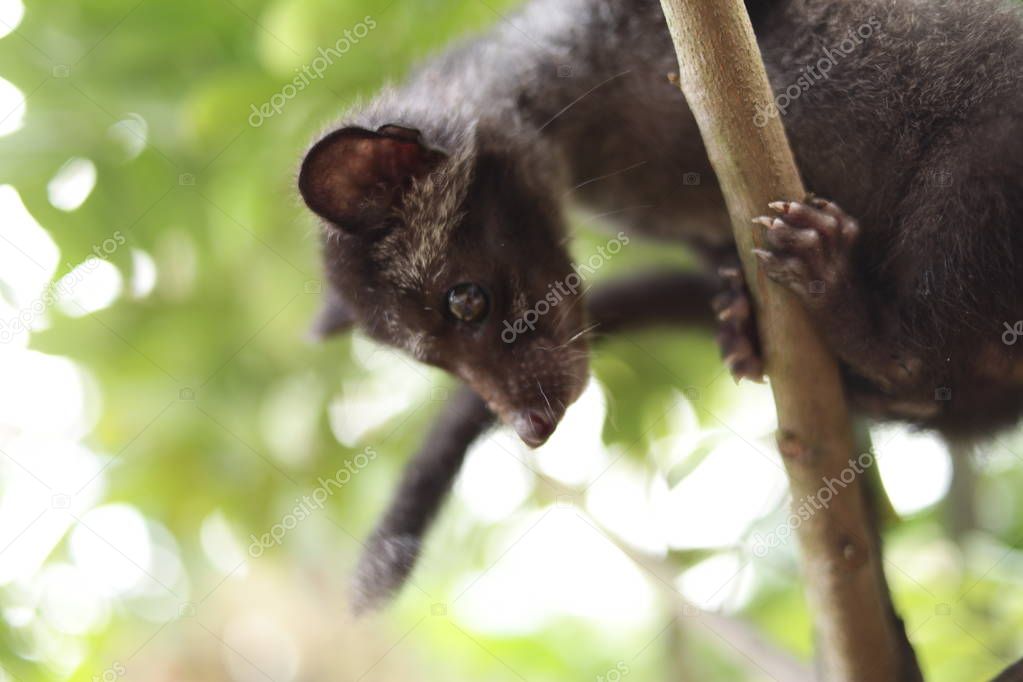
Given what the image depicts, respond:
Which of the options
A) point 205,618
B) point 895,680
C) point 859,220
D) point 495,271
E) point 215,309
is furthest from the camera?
point 205,618

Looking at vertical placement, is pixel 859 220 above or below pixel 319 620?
above

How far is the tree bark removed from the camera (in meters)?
2.02

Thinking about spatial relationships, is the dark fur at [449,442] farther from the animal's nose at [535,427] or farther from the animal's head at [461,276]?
the animal's nose at [535,427]

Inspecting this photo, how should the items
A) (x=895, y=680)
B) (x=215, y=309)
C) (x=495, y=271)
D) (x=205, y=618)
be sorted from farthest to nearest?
(x=205, y=618), (x=215, y=309), (x=495, y=271), (x=895, y=680)

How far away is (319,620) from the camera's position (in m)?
4.75

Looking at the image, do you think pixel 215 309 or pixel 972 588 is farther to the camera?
pixel 215 309

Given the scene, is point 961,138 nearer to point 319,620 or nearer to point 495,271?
point 495,271

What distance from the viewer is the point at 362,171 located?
9.08 ft

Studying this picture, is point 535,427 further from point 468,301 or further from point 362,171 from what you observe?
point 362,171

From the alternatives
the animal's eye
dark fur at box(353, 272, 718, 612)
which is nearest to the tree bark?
the animal's eye

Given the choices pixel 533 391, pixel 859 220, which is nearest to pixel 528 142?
pixel 533 391

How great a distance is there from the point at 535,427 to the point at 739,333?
60cm

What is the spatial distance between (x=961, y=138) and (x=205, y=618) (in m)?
3.70

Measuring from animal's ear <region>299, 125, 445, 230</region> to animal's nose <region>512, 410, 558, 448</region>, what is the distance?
72cm
